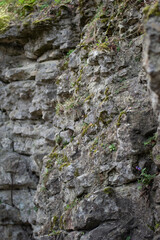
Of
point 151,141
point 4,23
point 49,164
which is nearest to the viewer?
point 151,141

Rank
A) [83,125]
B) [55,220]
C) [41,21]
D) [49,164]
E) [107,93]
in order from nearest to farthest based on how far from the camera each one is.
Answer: [107,93], [55,220], [83,125], [49,164], [41,21]

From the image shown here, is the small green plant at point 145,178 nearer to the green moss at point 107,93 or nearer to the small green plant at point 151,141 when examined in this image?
the small green plant at point 151,141

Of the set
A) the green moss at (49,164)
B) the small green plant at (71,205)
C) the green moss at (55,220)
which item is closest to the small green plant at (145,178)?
the small green plant at (71,205)

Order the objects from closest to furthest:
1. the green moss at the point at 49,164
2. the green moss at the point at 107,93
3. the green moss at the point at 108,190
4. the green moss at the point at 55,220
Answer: the green moss at the point at 108,190
the green moss at the point at 107,93
the green moss at the point at 55,220
the green moss at the point at 49,164

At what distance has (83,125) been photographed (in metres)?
6.31

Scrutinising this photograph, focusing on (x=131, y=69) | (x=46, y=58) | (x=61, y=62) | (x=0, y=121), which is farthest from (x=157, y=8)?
(x=0, y=121)

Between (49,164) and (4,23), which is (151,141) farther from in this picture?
(4,23)

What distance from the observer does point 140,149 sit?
4.53 meters

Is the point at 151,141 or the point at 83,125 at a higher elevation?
the point at 151,141

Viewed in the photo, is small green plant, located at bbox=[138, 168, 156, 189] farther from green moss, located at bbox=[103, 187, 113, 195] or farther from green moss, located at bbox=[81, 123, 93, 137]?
green moss, located at bbox=[81, 123, 93, 137]

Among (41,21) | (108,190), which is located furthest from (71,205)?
(41,21)

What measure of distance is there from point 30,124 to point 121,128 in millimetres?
5954

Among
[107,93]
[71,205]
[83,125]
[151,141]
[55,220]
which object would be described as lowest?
[55,220]

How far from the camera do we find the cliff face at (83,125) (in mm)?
4363
